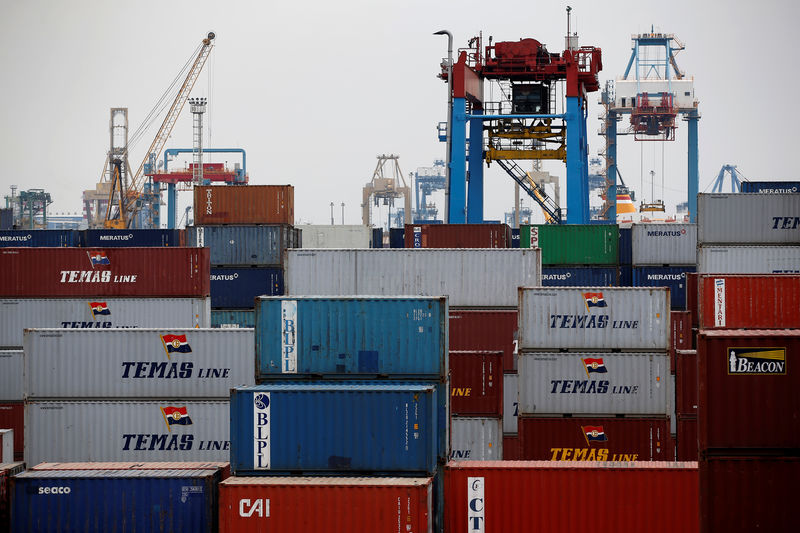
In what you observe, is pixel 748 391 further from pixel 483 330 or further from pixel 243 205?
pixel 243 205

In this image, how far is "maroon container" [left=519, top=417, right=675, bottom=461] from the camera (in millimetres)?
23953

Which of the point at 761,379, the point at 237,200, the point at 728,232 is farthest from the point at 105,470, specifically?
the point at 728,232

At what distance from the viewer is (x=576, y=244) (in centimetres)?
3544

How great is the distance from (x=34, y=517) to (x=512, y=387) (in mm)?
13457


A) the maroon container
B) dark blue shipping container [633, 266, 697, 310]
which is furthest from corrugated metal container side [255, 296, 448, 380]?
dark blue shipping container [633, 266, 697, 310]

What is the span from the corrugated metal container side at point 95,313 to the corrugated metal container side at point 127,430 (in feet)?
18.0

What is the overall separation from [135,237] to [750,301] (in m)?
34.4

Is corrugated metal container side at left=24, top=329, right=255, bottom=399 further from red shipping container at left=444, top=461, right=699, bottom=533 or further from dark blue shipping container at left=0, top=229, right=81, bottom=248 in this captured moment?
dark blue shipping container at left=0, top=229, right=81, bottom=248

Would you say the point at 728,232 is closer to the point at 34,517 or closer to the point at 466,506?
the point at 466,506

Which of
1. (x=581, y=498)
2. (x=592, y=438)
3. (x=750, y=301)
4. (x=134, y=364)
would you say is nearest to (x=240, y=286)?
(x=134, y=364)

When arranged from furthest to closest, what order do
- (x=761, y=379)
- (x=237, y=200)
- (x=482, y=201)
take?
(x=482, y=201), (x=237, y=200), (x=761, y=379)

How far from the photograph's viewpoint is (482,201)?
189ft

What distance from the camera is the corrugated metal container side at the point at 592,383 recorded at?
2422 cm

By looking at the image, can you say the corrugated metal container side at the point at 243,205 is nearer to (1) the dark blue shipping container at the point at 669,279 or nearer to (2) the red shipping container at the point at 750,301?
(1) the dark blue shipping container at the point at 669,279
